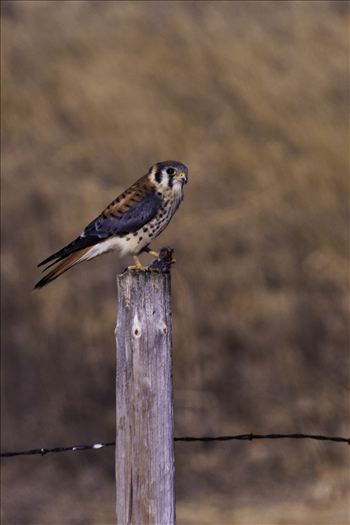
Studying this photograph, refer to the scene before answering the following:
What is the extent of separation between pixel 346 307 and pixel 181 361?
159 centimetres

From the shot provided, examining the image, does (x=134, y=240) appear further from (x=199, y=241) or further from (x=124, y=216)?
(x=199, y=241)

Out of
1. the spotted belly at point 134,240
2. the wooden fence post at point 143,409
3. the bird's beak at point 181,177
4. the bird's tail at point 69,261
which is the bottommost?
the wooden fence post at point 143,409

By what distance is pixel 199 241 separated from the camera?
1089cm

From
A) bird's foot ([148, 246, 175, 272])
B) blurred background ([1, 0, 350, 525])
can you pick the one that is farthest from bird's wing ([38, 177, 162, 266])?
blurred background ([1, 0, 350, 525])

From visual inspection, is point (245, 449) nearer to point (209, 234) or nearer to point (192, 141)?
point (209, 234)

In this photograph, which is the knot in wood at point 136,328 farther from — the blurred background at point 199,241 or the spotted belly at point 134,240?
the blurred background at point 199,241

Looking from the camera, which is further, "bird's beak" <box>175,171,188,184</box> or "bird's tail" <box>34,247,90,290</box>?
"bird's beak" <box>175,171,188,184</box>

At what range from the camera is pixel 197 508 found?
29.6ft

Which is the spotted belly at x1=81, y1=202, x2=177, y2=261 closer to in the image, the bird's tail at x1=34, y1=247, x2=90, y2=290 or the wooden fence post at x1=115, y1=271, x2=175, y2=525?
the bird's tail at x1=34, y1=247, x2=90, y2=290

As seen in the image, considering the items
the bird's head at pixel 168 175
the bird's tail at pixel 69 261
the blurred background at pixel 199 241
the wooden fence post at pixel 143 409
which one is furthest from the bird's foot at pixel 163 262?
the blurred background at pixel 199 241

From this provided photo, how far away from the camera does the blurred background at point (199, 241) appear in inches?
372

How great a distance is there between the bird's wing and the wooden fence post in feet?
6.08

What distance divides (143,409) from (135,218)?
6.83 ft

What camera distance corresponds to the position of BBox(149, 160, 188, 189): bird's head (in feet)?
19.7
